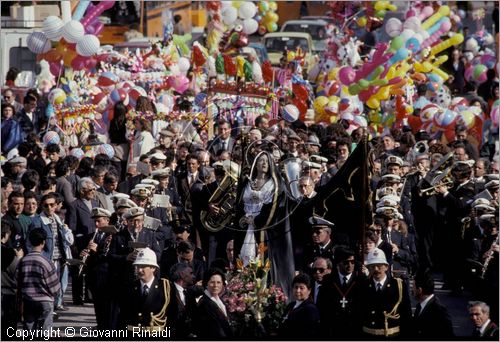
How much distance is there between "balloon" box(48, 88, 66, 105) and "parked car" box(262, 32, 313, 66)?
32.1ft

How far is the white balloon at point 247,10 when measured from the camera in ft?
105

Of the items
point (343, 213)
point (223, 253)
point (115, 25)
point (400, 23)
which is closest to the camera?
point (343, 213)

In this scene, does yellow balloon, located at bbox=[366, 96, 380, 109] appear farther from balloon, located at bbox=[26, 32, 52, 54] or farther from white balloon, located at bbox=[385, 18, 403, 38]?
balloon, located at bbox=[26, 32, 52, 54]

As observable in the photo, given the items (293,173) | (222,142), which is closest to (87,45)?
(222,142)

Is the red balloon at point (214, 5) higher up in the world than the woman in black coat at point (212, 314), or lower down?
higher up

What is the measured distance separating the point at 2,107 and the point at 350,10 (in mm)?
11088

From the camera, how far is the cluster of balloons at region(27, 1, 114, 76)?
25.2 meters

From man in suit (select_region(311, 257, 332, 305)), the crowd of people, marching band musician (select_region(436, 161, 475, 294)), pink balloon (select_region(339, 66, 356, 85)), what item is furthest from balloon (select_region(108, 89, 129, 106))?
man in suit (select_region(311, 257, 332, 305))

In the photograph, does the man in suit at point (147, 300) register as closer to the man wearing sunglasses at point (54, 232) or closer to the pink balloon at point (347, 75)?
the man wearing sunglasses at point (54, 232)

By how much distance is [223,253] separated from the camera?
58.3 feet

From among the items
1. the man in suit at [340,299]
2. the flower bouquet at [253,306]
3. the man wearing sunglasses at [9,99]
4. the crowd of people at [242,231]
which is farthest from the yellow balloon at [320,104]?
the flower bouquet at [253,306]

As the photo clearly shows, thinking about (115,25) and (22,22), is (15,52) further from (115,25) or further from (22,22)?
(115,25)

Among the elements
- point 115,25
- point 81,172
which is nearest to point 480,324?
point 81,172

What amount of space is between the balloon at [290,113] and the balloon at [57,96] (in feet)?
10.8
